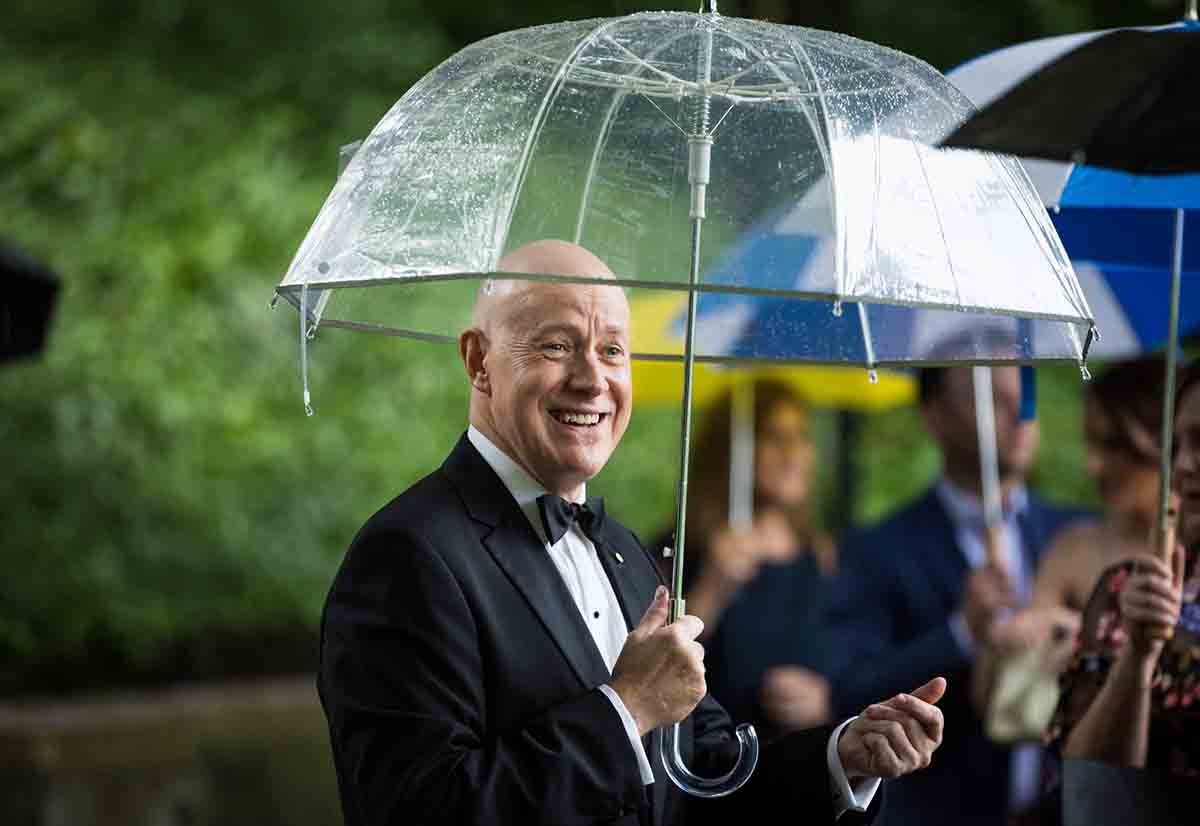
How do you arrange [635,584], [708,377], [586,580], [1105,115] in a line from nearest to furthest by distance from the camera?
[1105,115] → [586,580] → [635,584] → [708,377]

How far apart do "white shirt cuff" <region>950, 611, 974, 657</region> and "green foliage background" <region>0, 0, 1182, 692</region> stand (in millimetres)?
4695

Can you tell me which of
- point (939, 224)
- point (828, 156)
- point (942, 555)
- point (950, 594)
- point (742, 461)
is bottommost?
point (950, 594)

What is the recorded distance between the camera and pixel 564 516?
3.33m

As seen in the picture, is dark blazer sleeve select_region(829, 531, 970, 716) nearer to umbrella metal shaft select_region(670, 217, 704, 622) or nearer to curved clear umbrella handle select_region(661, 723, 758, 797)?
curved clear umbrella handle select_region(661, 723, 758, 797)

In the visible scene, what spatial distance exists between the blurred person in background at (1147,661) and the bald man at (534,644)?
82 cm

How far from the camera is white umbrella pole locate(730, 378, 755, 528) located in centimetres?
798

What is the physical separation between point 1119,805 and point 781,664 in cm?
339

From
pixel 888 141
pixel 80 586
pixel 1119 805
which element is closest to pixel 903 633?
pixel 1119 805

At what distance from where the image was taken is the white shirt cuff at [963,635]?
241 inches

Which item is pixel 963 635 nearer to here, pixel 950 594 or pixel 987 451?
pixel 950 594

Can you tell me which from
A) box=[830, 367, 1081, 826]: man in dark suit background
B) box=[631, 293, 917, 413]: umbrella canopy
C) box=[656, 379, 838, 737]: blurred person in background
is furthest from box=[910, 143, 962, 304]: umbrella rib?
box=[656, 379, 838, 737]: blurred person in background

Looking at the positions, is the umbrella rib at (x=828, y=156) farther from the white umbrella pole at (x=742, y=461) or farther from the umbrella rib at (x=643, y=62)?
the white umbrella pole at (x=742, y=461)

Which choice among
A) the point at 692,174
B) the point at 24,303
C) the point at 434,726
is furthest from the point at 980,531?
the point at 434,726

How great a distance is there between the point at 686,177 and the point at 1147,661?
1463mm
